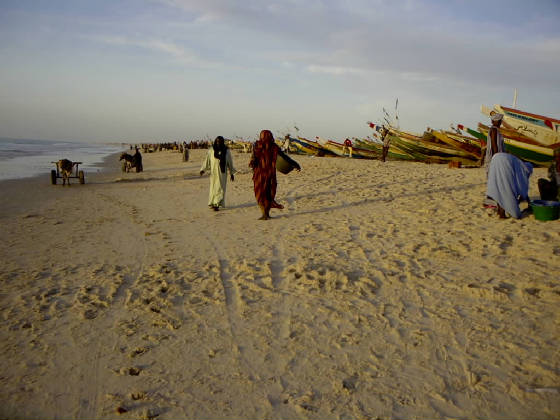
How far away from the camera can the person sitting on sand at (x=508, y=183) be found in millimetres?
5867

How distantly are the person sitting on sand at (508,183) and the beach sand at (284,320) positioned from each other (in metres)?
0.29

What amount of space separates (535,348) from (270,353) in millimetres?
1874

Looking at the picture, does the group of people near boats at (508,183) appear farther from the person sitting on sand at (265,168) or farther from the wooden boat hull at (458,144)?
the wooden boat hull at (458,144)

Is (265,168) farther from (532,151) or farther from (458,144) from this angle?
(458,144)

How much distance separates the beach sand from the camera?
85.4 inches

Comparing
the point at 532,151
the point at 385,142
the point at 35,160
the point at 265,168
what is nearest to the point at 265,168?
the point at 265,168

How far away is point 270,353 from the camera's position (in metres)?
2.63

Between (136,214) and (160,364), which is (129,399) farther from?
(136,214)

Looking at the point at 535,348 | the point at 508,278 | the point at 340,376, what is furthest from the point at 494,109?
the point at 340,376

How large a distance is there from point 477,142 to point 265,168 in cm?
1283

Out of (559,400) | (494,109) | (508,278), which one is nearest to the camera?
(559,400)

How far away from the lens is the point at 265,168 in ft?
21.9

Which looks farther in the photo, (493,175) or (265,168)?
(265,168)

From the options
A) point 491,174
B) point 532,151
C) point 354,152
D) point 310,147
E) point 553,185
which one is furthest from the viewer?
point 310,147
